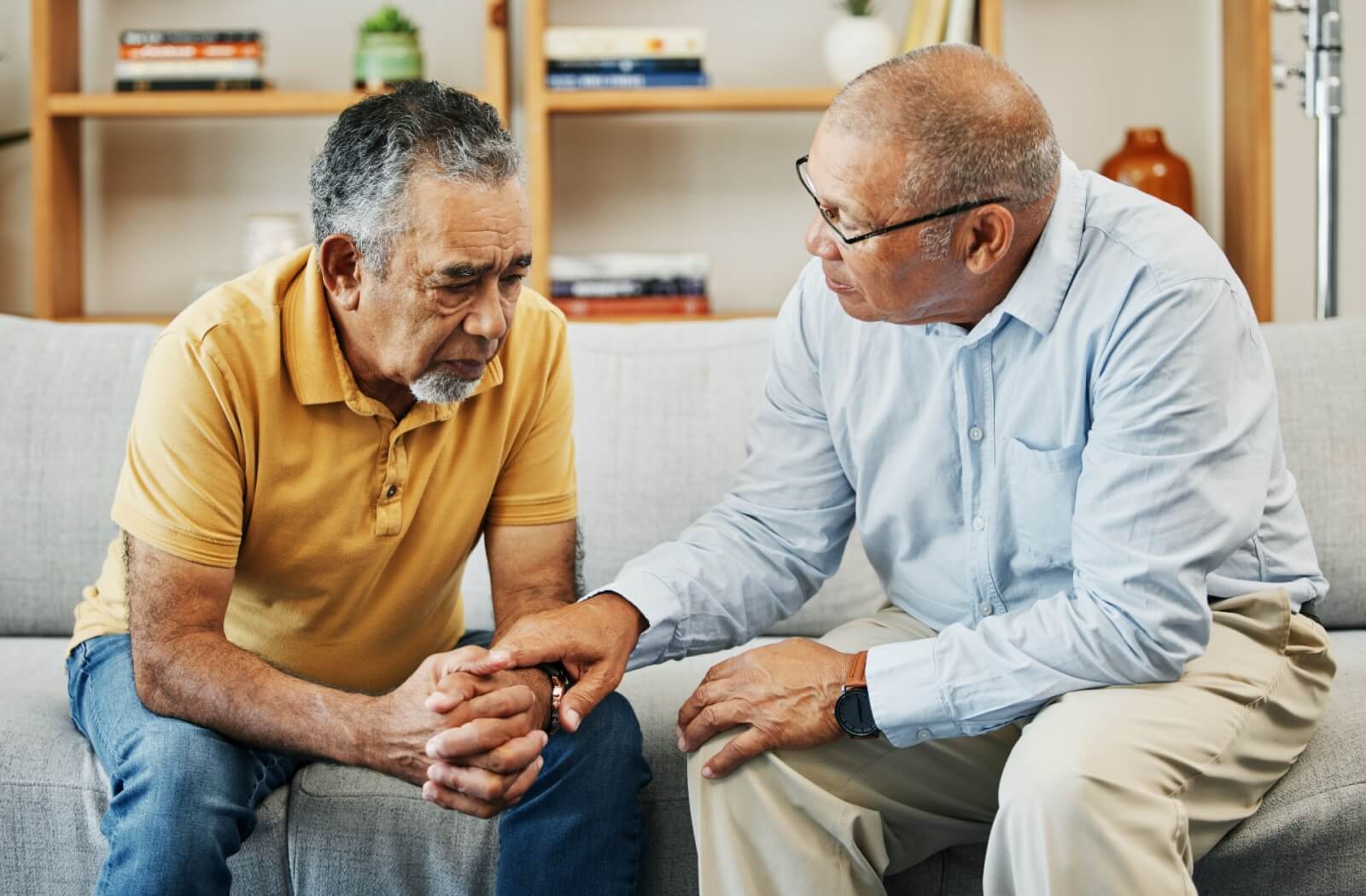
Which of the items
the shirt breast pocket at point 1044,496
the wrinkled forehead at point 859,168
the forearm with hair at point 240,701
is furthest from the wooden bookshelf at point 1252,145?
the forearm with hair at point 240,701

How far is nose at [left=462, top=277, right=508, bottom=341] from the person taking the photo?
4.42 feet

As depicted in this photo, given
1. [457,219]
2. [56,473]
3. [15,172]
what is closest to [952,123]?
[457,219]

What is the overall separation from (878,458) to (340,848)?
2.37 feet

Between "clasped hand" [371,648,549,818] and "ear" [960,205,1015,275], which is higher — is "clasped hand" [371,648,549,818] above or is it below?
below

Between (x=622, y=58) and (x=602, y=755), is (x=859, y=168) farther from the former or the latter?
(x=622, y=58)

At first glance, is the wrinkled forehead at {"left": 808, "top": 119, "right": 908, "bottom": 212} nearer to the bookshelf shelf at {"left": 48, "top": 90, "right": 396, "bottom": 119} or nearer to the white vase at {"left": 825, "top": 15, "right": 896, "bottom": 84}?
the white vase at {"left": 825, "top": 15, "right": 896, "bottom": 84}

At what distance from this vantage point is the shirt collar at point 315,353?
1.39 meters

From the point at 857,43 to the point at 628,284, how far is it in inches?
26.3

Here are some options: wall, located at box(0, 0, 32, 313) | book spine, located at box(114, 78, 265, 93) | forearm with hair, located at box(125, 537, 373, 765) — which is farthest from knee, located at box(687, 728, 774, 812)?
wall, located at box(0, 0, 32, 313)

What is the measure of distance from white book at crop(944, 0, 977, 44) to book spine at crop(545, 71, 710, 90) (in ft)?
1.69

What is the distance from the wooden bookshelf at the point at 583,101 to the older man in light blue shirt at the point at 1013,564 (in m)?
1.27

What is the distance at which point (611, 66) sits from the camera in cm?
267

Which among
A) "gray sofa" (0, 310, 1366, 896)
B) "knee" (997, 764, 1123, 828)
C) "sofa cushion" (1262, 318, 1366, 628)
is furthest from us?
"sofa cushion" (1262, 318, 1366, 628)

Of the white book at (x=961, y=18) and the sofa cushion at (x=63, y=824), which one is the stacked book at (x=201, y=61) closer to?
the white book at (x=961, y=18)
